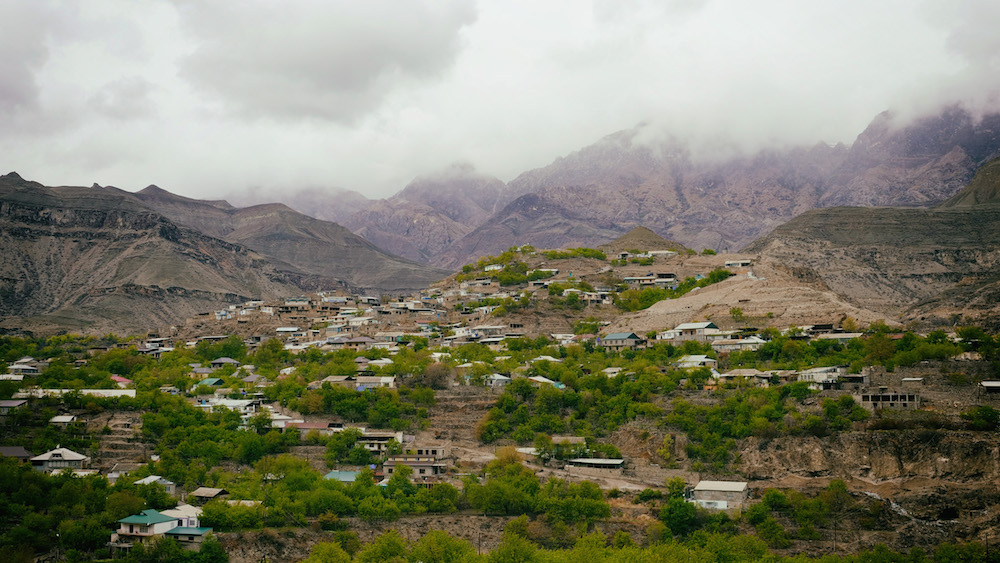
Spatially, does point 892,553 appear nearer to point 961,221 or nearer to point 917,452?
point 917,452

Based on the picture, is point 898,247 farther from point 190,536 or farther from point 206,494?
point 190,536

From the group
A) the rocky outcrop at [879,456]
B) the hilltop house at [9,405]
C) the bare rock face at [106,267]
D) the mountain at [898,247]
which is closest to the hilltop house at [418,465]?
the rocky outcrop at [879,456]

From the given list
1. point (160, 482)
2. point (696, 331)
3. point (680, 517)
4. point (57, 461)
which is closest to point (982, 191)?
point (696, 331)

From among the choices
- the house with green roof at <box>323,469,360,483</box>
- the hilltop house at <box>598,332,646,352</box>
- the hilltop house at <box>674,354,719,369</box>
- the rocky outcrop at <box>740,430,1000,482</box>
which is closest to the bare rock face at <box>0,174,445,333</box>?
the hilltop house at <box>598,332,646,352</box>

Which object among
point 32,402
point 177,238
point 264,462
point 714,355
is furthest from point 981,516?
point 177,238

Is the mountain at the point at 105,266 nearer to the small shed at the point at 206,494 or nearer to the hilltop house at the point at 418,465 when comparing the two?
the small shed at the point at 206,494

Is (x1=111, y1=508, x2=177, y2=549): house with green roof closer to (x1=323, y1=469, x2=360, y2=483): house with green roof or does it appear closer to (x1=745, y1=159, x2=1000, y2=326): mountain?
(x1=323, y1=469, x2=360, y2=483): house with green roof
